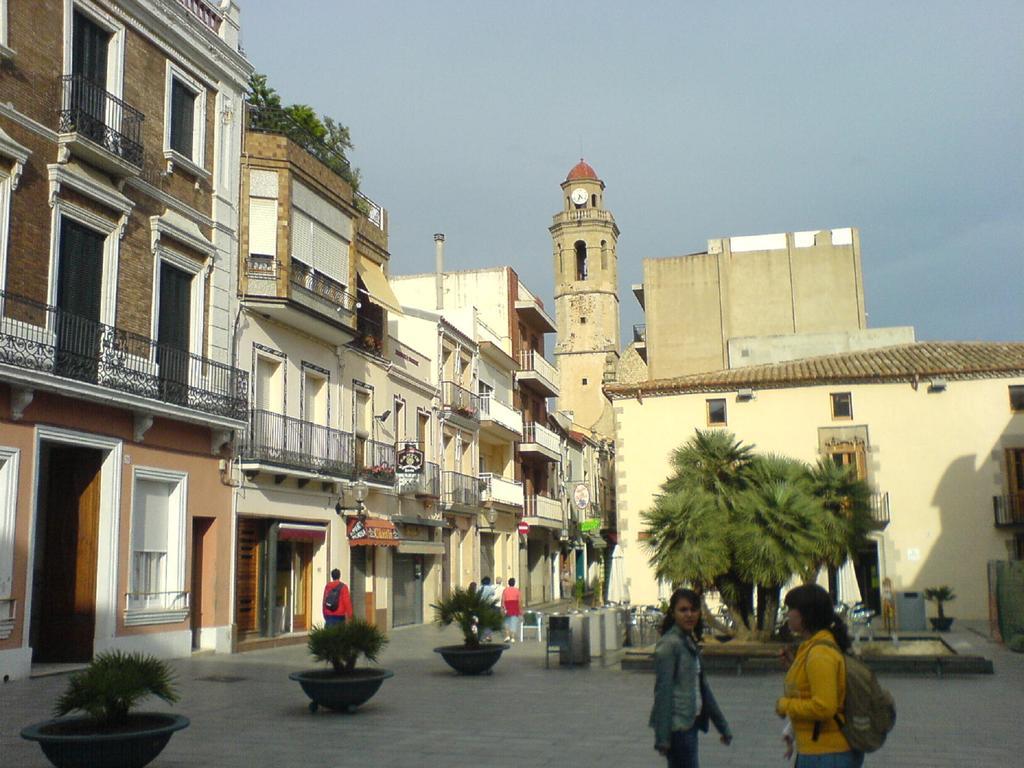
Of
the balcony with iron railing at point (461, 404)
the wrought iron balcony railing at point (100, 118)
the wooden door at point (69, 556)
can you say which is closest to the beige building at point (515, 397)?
the balcony with iron railing at point (461, 404)

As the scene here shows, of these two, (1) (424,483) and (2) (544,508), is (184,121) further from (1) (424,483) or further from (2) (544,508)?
(2) (544,508)

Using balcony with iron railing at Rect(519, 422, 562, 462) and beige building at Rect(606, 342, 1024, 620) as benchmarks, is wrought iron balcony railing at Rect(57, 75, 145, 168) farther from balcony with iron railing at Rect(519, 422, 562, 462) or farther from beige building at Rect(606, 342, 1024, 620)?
balcony with iron railing at Rect(519, 422, 562, 462)

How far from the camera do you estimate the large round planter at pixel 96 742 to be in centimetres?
790

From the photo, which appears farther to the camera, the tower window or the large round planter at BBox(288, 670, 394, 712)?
the tower window

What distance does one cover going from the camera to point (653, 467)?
121 ft

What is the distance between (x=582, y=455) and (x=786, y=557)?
1654 inches

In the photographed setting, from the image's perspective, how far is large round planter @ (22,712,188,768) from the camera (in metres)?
7.90

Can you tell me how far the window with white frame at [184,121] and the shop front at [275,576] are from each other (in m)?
7.45

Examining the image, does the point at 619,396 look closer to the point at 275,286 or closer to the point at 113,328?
the point at 275,286

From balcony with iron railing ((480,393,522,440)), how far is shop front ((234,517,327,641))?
14177 millimetres

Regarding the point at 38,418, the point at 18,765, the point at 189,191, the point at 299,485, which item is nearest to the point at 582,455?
the point at 299,485

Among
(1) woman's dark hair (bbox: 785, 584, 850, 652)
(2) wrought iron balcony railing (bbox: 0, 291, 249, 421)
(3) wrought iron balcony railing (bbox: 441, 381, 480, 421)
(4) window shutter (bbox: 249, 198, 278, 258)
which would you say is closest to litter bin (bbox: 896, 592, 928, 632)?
(3) wrought iron balcony railing (bbox: 441, 381, 480, 421)

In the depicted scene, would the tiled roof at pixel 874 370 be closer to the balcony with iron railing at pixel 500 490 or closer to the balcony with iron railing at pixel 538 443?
the balcony with iron railing at pixel 500 490

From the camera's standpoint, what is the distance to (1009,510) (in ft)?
110
